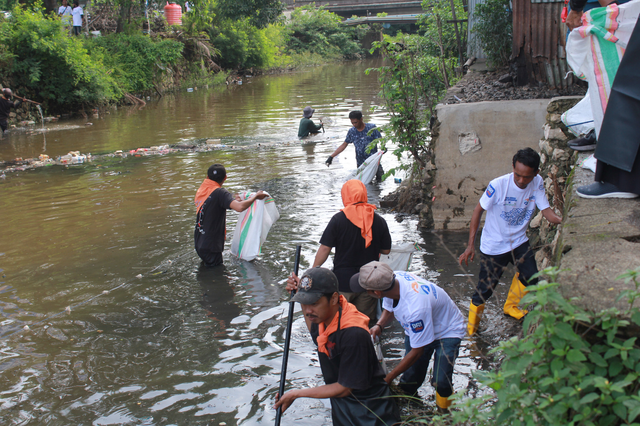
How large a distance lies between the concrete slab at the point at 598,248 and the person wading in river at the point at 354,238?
1.57 meters

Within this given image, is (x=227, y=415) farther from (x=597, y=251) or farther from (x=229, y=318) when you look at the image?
(x=597, y=251)

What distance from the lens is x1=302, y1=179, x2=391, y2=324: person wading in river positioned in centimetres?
455

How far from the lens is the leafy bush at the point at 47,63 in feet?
66.6

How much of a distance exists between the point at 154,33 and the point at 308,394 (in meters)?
30.2

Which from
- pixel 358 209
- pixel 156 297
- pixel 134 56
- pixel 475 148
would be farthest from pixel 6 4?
pixel 358 209

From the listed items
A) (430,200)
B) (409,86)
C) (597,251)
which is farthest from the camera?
(409,86)

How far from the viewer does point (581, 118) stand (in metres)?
4.77

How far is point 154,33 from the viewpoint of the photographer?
29641 mm

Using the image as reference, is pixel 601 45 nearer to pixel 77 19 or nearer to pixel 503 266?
pixel 503 266

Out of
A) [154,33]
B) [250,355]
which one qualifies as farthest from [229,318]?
[154,33]

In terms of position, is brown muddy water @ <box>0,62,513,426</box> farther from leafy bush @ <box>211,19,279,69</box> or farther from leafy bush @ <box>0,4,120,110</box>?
leafy bush @ <box>211,19,279,69</box>

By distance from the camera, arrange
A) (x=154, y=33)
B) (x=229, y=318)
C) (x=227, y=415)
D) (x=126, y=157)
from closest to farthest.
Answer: (x=227, y=415), (x=229, y=318), (x=126, y=157), (x=154, y=33)

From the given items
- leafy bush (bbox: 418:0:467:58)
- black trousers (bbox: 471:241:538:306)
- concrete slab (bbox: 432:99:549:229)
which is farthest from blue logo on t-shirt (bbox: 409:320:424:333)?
leafy bush (bbox: 418:0:467:58)

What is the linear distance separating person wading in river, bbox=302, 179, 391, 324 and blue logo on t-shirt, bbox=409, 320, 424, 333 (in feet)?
3.96
